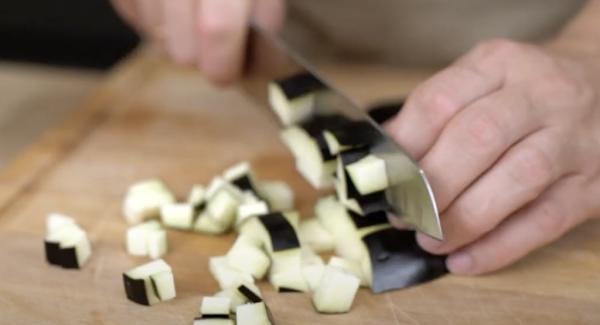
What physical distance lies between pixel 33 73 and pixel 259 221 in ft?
4.55

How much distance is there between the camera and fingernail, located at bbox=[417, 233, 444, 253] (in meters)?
1.36

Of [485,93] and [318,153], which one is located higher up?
[485,93]

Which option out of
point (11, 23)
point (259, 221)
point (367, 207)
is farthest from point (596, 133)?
point (11, 23)

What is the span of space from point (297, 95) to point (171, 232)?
0.37m

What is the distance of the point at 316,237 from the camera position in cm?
Result: 152

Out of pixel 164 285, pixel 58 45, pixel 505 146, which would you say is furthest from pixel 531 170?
pixel 58 45

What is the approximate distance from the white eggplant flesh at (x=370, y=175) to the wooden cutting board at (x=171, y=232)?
179 mm

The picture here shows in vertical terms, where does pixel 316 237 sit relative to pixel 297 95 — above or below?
below

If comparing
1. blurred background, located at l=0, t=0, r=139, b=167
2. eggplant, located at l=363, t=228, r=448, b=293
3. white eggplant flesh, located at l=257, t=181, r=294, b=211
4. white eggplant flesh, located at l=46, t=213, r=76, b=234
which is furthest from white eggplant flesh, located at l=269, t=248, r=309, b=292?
blurred background, located at l=0, t=0, r=139, b=167

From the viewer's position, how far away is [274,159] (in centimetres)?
185

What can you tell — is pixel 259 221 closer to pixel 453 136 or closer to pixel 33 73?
pixel 453 136

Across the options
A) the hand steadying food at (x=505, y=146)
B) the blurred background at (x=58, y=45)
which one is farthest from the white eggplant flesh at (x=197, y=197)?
the blurred background at (x=58, y=45)

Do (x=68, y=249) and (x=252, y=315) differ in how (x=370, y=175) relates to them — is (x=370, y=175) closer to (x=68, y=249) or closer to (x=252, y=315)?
(x=252, y=315)

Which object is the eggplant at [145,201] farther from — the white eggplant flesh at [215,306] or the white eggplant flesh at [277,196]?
the white eggplant flesh at [215,306]
